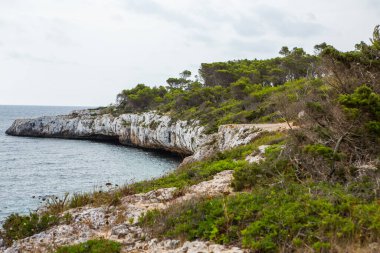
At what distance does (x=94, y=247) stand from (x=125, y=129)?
59105 mm

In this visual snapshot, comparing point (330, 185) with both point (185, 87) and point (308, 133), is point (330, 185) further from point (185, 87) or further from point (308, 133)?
point (185, 87)

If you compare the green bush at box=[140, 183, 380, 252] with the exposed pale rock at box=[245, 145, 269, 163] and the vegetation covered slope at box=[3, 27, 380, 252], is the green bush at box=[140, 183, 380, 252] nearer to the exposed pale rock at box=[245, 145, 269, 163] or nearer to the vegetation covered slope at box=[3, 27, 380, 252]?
the vegetation covered slope at box=[3, 27, 380, 252]

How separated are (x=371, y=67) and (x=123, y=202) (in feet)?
35.9

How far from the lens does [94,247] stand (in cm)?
969

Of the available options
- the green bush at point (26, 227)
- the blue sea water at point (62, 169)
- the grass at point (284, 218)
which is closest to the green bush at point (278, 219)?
the grass at point (284, 218)

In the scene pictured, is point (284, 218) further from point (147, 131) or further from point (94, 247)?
point (147, 131)

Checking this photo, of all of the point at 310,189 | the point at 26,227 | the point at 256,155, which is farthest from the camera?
the point at 256,155

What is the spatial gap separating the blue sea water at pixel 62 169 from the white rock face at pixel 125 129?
98.0 inches

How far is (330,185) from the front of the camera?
1055 centimetres

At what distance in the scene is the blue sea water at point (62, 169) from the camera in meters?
28.5

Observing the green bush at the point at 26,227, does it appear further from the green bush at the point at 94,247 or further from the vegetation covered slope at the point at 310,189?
the green bush at the point at 94,247

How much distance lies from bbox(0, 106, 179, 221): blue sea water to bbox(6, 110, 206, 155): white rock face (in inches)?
98.0

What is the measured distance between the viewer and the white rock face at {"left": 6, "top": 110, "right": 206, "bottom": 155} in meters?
49.5

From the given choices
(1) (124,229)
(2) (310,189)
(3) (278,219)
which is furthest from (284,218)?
(1) (124,229)
